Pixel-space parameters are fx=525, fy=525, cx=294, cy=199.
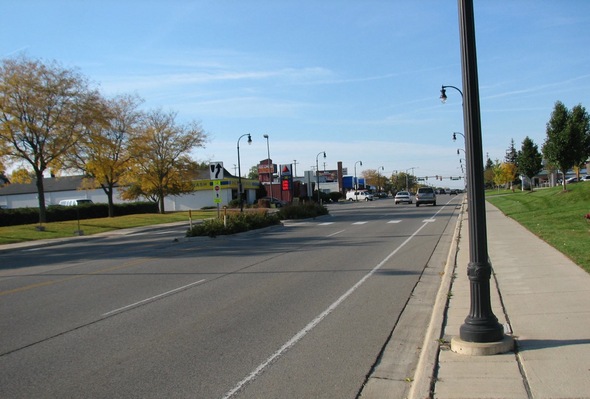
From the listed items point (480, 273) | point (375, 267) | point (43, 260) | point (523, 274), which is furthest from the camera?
point (43, 260)

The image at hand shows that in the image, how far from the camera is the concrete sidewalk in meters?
4.63

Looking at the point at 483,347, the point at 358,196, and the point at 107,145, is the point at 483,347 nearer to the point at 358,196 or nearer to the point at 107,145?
the point at 107,145

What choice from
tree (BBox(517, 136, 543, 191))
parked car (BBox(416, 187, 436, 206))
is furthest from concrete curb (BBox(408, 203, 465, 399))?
tree (BBox(517, 136, 543, 191))

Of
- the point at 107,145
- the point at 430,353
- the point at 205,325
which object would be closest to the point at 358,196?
the point at 107,145

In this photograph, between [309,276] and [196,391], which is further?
[309,276]

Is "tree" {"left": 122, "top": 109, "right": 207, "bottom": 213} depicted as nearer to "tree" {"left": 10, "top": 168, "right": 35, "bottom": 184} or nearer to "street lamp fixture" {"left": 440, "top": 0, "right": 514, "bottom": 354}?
"tree" {"left": 10, "top": 168, "right": 35, "bottom": 184}

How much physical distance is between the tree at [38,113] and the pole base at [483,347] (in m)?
35.9

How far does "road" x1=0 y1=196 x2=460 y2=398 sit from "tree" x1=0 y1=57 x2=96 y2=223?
23618 mm

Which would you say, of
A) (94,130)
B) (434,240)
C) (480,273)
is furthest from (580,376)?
(94,130)

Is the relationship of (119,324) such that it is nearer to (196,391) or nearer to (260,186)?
(196,391)

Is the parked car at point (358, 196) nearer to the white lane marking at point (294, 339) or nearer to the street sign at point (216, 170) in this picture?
the street sign at point (216, 170)

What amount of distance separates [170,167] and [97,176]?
9326 mm

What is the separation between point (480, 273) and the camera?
569 centimetres

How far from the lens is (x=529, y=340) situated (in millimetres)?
5891
